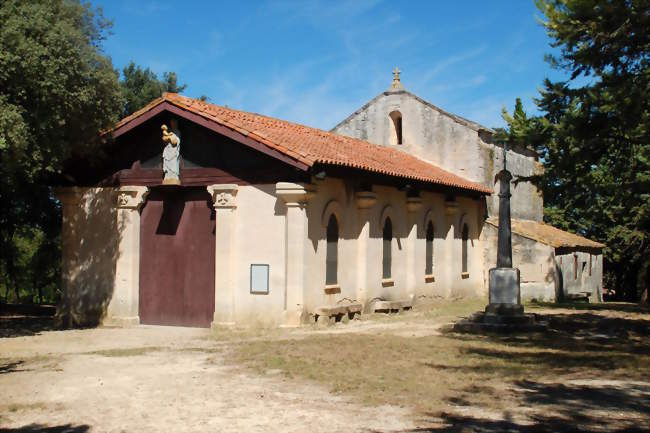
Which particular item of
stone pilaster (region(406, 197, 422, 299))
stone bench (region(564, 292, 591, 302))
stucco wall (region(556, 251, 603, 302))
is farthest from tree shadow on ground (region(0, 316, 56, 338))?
stone bench (region(564, 292, 591, 302))

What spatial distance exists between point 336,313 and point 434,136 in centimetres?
1280

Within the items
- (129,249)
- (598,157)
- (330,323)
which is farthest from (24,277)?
(598,157)

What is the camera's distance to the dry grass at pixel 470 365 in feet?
26.6

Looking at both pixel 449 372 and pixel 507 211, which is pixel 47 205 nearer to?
pixel 507 211

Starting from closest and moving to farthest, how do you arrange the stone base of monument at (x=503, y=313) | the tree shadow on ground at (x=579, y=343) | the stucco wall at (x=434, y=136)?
1. the tree shadow on ground at (x=579, y=343)
2. the stone base of monument at (x=503, y=313)
3. the stucco wall at (x=434, y=136)

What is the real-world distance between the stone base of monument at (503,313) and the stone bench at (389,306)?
3406 millimetres

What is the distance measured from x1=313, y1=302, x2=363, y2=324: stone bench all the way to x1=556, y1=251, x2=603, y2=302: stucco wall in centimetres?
1205

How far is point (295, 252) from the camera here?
51.4ft

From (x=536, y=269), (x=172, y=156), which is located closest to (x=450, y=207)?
(x=536, y=269)

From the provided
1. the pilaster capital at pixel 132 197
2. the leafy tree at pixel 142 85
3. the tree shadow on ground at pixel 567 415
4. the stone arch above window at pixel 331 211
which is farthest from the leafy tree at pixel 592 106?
the leafy tree at pixel 142 85

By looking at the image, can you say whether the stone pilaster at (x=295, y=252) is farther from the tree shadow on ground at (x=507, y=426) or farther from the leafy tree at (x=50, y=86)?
the tree shadow on ground at (x=507, y=426)

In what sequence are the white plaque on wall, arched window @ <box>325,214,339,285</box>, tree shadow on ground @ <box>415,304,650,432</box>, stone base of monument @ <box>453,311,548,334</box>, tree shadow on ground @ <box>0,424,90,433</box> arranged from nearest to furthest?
tree shadow on ground @ <box>0,424,90,433</box>
tree shadow on ground @ <box>415,304,650,432</box>
stone base of monument @ <box>453,311,548,334</box>
the white plaque on wall
arched window @ <box>325,214,339,285</box>

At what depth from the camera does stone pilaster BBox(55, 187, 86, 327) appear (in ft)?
59.3

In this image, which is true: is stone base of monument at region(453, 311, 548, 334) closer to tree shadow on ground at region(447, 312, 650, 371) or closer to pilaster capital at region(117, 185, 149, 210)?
tree shadow on ground at region(447, 312, 650, 371)
